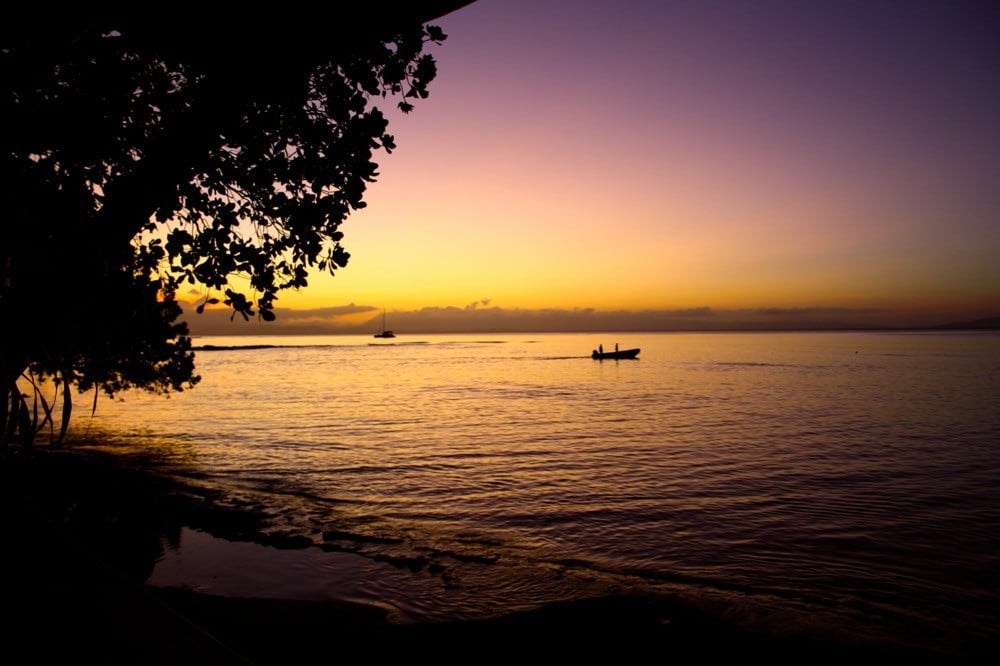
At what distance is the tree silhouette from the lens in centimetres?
416

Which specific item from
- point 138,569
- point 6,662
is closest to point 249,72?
point 6,662

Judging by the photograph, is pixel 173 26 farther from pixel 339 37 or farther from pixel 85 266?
pixel 85 266

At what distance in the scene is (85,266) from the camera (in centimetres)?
469

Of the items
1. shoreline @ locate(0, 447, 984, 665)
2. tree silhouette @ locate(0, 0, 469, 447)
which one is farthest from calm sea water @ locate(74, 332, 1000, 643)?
tree silhouette @ locate(0, 0, 469, 447)

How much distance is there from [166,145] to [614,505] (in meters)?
12.4

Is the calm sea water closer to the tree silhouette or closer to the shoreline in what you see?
the shoreline

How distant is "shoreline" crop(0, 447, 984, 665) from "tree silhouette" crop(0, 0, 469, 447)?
1.73 meters

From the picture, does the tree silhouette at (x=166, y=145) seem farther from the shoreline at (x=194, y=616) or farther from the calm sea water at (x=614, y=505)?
the calm sea water at (x=614, y=505)

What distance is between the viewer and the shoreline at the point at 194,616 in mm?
2811

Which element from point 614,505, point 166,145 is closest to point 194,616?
point 166,145

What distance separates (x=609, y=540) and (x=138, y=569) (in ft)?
28.6

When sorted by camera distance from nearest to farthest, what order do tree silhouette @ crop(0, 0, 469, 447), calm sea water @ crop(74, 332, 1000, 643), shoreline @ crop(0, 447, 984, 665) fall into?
shoreline @ crop(0, 447, 984, 665), tree silhouette @ crop(0, 0, 469, 447), calm sea water @ crop(74, 332, 1000, 643)

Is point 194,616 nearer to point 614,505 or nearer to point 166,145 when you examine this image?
point 166,145

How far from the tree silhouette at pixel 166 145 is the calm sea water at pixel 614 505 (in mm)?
5218
